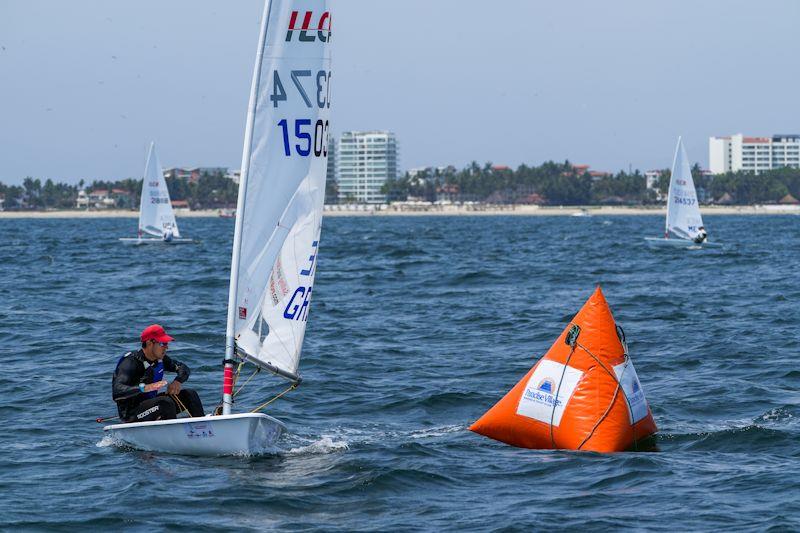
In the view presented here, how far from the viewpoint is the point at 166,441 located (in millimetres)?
11953

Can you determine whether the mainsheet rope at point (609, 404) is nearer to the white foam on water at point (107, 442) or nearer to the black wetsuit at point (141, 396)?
the black wetsuit at point (141, 396)

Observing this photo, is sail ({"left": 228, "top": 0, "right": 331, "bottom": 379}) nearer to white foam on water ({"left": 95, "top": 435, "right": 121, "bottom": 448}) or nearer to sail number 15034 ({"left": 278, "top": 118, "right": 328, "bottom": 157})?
sail number 15034 ({"left": 278, "top": 118, "right": 328, "bottom": 157})

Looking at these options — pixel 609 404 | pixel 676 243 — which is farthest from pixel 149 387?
pixel 676 243

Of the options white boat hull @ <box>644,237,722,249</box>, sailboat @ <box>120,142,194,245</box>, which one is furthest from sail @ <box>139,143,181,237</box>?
white boat hull @ <box>644,237,722,249</box>

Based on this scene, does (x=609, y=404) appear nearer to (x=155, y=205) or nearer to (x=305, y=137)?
(x=305, y=137)

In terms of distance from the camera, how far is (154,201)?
64812 mm

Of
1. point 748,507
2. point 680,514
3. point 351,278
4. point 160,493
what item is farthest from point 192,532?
point 351,278

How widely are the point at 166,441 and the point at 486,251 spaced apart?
51.1 metres

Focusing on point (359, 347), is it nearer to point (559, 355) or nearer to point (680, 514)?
point (559, 355)

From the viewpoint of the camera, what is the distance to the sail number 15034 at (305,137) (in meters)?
11.5

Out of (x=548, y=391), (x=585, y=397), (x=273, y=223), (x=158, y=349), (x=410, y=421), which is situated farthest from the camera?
(x=410, y=421)

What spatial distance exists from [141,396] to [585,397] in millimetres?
4730

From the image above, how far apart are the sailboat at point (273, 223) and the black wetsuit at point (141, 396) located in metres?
0.22

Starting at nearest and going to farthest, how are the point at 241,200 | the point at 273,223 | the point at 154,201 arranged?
the point at 241,200 < the point at 273,223 < the point at 154,201
